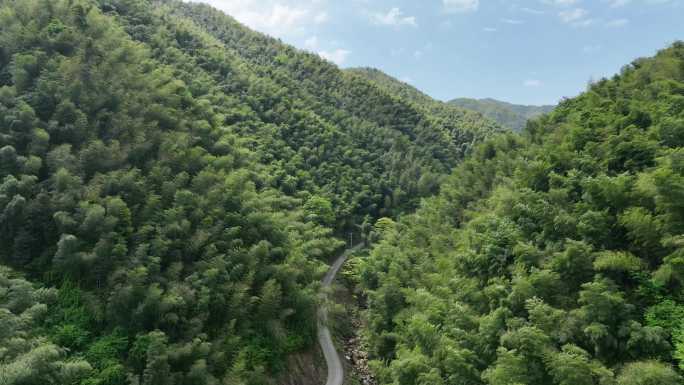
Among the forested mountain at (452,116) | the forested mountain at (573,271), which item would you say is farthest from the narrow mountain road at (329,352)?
the forested mountain at (452,116)

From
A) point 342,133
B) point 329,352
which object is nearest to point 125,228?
point 329,352

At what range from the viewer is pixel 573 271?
14.5 m

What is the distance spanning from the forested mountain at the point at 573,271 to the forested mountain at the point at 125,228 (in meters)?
7.34

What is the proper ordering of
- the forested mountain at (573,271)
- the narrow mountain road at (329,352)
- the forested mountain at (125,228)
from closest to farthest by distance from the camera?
the forested mountain at (573,271) → the forested mountain at (125,228) → the narrow mountain road at (329,352)

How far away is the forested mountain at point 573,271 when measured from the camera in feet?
39.3

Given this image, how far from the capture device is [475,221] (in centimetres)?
2302

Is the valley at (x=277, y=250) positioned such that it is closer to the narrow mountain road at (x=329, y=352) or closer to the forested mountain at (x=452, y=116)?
the narrow mountain road at (x=329, y=352)

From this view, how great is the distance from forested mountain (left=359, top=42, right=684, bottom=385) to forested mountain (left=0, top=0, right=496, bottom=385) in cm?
734

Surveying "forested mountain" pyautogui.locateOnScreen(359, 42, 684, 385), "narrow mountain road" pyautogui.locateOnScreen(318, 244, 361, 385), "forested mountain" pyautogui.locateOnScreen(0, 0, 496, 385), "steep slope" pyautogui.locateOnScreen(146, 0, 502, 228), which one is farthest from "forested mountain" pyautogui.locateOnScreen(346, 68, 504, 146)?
"narrow mountain road" pyautogui.locateOnScreen(318, 244, 361, 385)

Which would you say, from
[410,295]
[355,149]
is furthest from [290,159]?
[410,295]

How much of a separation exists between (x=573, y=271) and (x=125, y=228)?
60.1 feet

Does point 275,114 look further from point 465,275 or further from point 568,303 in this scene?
point 568,303

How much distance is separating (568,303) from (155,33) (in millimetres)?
41756

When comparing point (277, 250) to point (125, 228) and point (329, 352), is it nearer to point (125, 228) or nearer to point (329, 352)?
point (329, 352)
